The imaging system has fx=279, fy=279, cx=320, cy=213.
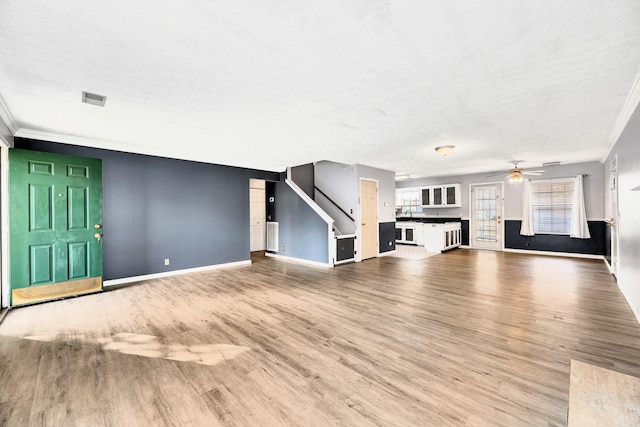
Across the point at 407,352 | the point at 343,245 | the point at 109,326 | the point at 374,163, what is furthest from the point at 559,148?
the point at 109,326

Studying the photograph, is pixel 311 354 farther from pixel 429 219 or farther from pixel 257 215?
pixel 429 219

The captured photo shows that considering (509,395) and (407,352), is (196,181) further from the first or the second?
(509,395)

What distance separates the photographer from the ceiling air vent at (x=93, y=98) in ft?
9.16

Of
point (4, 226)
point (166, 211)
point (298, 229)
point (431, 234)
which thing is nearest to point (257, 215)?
point (298, 229)

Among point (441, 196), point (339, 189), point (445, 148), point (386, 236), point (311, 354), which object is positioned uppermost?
point (445, 148)

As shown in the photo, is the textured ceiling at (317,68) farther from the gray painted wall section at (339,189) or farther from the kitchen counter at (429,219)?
the kitchen counter at (429,219)

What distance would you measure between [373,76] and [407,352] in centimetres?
249

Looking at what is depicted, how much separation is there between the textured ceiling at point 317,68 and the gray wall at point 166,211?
0.77 meters

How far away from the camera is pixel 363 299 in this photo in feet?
13.2

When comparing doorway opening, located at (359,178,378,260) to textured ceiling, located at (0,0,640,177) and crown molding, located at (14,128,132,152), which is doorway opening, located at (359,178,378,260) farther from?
crown molding, located at (14,128,132,152)

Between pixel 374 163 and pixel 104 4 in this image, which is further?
pixel 374 163

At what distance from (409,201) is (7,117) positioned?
33.5 feet

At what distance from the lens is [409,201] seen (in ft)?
34.8

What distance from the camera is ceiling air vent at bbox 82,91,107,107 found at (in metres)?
2.79
